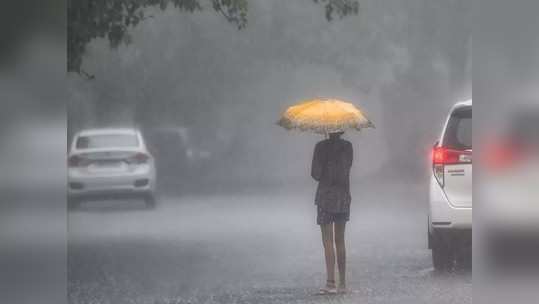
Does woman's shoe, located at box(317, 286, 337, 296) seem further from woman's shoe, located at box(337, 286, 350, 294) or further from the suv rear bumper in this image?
the suv rear bumper

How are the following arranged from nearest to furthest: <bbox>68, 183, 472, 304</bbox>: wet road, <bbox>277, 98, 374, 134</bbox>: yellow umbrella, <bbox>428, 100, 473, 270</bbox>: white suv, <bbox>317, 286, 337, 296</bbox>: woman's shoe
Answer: <bbox>277, 98, 374, 134</bbox>: yellow umbrella, <bbox>428, 100, 473, 270</bbox>: white suv, <bbox>317, 286, 337, 296</bbox>: woman's shoe, <bbox>68, 183, 472, 304</bbox>: wet road

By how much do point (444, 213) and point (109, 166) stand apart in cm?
329

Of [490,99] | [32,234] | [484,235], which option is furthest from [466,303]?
[32,234]

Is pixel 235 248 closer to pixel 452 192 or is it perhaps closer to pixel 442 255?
pixel 442 255

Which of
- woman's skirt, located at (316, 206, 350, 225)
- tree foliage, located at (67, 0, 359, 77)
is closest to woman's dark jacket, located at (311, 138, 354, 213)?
woman's skirt, located at (316, 206, 350, 225)

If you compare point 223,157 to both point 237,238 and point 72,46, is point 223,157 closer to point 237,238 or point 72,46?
point 237,238

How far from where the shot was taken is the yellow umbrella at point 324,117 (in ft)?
37.8

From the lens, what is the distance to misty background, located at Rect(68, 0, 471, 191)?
40.4 ft

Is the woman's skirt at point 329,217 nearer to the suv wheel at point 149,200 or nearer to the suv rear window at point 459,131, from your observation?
the suv rear window at point 459,131

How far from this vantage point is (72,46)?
12.4m

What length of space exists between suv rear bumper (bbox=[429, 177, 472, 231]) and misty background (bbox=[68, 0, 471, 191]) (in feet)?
1.15

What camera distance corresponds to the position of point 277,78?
12.4m

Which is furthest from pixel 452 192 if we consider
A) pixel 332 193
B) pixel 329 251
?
pixel 329 251

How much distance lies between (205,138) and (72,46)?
1556 millimetres
